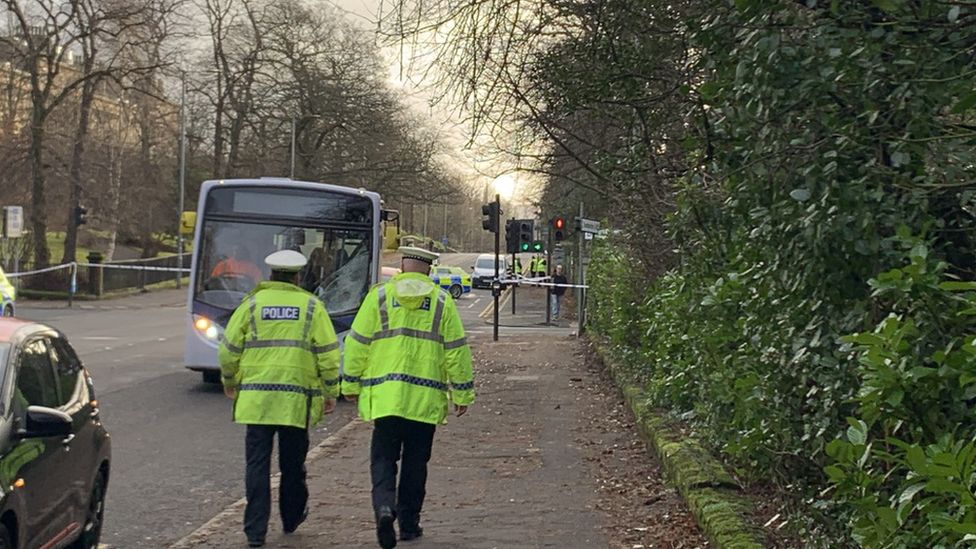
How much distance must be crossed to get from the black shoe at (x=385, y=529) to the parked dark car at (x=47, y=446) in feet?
5.45

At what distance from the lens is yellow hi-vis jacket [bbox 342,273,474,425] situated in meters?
7.71

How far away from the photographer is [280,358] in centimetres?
779

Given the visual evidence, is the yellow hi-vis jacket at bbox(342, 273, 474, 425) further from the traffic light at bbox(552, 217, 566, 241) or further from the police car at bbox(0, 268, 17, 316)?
the traffic light at bbox(552, 217, 566, 241)

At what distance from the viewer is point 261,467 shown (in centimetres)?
782

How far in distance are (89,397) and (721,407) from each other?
398cm

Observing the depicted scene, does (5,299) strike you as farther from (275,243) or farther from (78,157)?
(78,157)

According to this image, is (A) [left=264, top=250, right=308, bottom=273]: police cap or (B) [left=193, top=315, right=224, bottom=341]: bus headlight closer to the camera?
(A) [left=264, top=250, right=308, bottom=273]: police cap

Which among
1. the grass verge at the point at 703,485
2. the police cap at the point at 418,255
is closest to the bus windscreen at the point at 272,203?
the grass verge at the point at 703,485

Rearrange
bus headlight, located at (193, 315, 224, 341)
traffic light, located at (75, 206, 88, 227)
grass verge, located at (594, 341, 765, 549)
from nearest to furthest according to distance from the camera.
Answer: grass verge, located at (594, 341, 765, 549) < bus headlight, located at (193, 315, 224, 341) < traffic light, located at (75, 206, 88, 227)

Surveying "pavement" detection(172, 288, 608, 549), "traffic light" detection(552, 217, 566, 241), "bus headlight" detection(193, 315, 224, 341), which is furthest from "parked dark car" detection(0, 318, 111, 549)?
"traffic light" detection(552, 217, 566, 241)

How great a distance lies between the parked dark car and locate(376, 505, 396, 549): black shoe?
166cm

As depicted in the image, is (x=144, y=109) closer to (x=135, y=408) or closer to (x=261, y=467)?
(x=135, y=408)

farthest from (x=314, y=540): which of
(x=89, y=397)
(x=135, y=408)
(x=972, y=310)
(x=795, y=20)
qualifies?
(x=135, y=408)

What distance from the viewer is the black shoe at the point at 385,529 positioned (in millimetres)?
7465
